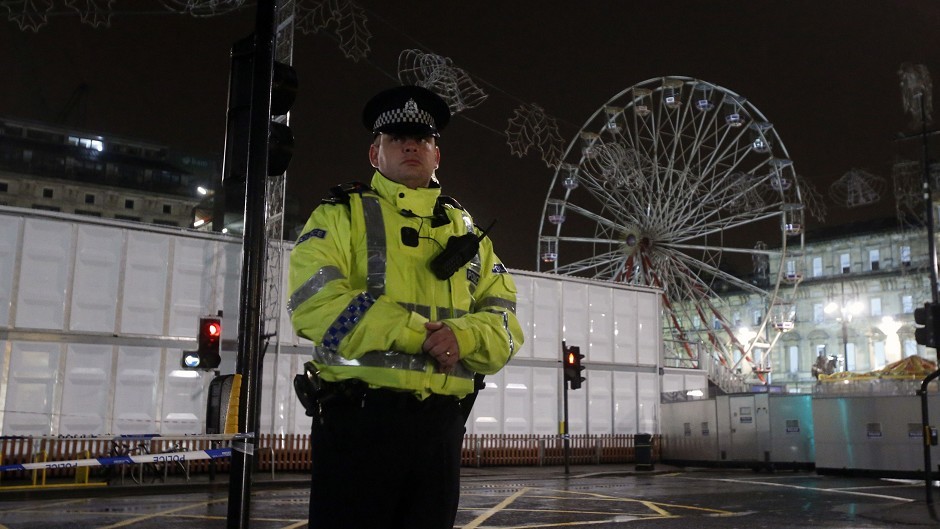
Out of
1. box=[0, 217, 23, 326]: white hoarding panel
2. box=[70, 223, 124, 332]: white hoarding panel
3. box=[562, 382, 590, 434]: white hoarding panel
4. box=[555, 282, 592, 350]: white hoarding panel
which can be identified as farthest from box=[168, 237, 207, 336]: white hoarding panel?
box=[562, 382, 590, 434]: white hoarding panel

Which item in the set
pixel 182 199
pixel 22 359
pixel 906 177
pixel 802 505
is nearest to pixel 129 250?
pixel 22 359

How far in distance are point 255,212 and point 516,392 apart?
22045 mm

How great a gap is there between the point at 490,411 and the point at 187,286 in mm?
9071

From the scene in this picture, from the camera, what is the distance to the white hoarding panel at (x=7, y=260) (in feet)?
61.8

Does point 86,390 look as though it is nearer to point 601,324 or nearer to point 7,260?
point 7,260

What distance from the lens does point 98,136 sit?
8544 centimetres

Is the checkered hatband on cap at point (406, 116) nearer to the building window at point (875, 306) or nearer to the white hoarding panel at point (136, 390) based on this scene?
the white hoarding panel at point (136, 390)

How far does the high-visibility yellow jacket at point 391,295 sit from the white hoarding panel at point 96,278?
18431mm

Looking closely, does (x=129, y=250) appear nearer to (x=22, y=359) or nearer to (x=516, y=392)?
(x=22, y=359)

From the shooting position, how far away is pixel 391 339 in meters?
2.83

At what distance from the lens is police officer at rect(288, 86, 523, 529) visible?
2887 millimetres

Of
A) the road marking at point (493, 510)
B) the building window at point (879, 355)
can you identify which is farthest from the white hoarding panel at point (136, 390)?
the building window at point (879, 355)

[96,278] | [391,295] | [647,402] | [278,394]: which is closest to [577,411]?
[647,402]

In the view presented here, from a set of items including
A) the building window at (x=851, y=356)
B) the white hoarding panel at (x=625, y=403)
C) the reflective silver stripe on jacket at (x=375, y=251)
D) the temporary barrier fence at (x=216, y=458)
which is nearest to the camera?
the reflective silver stripe on jacket at (x=375, y=251)
